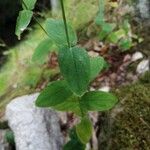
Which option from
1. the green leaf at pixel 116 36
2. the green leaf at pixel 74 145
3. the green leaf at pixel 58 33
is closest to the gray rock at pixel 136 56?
the green leaf at pixel 116 36

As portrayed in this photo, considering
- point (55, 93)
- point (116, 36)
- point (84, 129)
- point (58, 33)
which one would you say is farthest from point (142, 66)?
point (58, 33)

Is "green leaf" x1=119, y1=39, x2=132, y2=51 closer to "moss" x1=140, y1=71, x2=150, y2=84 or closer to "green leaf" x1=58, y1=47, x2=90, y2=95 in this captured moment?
"moss" x1=140, y1=71, x2=150, y2=84

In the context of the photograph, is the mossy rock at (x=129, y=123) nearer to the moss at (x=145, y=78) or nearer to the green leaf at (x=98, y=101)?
the moss at (x=145, y=78)

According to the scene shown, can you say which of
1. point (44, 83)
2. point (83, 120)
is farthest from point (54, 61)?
A: point (83, 120)

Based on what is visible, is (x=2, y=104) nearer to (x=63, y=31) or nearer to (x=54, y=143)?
(x=54, y=143)

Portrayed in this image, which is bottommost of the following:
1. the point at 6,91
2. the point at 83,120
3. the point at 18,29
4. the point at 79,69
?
the point at 6,91

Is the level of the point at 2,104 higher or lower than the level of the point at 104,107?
lower
